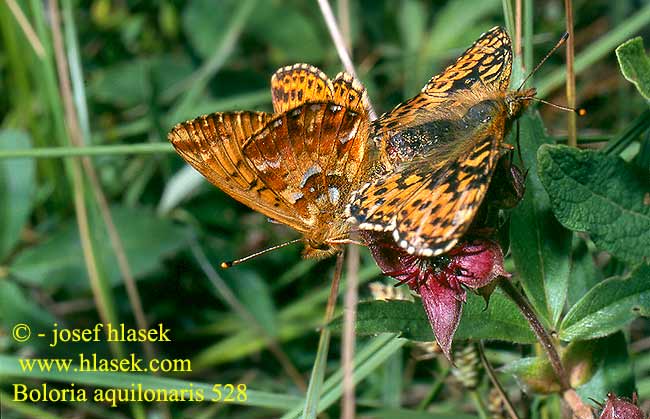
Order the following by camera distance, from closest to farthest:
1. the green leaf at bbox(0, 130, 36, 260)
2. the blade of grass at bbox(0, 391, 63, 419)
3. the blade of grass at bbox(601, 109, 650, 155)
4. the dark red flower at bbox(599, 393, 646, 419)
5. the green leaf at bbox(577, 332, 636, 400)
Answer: the dark red flower at bbox(599, 393, 646, 419) → the green leaf at bbox(577, 332, 636, 400) → the blade of grass at bbox(601, 109, 650, 155) → the blade of grass at bbox(0, 391, 63, 419) → the green leaf at bbox(0, 130, 36, 260)

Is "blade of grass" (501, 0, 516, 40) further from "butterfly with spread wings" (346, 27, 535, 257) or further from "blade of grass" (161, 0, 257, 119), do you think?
"blade of grass" (161, 0, 257, 119)

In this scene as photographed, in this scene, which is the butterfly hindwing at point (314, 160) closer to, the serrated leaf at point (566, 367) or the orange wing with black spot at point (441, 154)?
the orange wing with black spot at point (441, 154)

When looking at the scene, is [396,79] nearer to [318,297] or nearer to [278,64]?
[278,64]

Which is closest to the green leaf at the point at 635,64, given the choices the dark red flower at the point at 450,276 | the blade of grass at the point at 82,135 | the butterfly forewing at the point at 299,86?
the dark red flower at the point at 450,276

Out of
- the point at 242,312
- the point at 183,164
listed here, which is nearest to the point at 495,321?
the point at 242,312

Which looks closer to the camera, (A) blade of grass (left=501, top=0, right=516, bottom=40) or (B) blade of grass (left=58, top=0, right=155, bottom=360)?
(A) blade of grass (left=501, top=0, right=516, bottom=40)

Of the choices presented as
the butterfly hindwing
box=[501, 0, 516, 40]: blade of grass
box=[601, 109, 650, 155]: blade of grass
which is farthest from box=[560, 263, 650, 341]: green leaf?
box=[501, 0, 516, 40]: blade of grass
